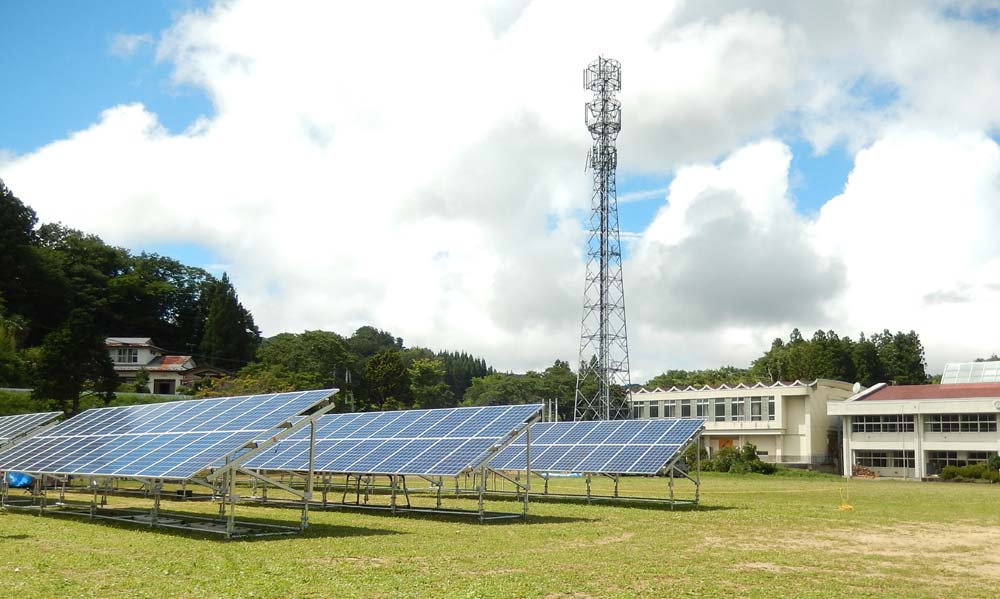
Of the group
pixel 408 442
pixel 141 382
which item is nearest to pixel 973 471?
pixel 408 442

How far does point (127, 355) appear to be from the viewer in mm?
95625

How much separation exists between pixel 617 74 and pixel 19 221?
6225cm

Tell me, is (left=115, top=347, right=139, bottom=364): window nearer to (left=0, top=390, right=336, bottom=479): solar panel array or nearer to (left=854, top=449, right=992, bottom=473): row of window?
(left=0, top=390, right=336, bottom=479): solar panel array

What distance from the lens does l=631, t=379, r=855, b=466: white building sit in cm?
7638

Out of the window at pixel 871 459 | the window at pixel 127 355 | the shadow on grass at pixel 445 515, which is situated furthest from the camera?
the window at pixel 127 355

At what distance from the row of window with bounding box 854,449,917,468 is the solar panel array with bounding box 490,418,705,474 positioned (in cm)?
4112

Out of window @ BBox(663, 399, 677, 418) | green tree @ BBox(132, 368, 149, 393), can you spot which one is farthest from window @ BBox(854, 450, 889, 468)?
green tree @ BBox(132, 368, 149, 393)

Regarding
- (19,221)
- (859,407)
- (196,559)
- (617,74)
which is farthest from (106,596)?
(19,221)

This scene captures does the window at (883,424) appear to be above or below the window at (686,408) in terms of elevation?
below

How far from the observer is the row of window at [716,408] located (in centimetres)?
7894

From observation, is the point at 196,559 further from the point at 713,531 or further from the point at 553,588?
the point at 713,531

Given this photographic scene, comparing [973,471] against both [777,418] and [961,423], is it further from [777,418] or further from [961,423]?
[777,418]

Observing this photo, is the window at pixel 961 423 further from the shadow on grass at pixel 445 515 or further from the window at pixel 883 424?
the shadow on grass at pixel 445 515

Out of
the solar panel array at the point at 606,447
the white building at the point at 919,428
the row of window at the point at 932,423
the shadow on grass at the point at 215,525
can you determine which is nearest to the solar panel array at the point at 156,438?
the shadow on grass at the point at 215,525
